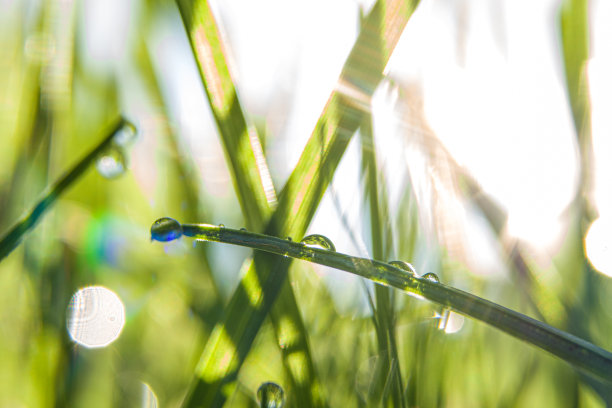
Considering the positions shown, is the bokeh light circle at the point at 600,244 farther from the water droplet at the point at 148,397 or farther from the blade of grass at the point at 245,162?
the water droplet at the point at 148,397

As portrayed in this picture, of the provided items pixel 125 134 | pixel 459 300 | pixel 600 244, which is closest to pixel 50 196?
pixel 125 134

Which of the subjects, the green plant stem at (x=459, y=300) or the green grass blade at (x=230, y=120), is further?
the green grass blade at (x=230, y=120)

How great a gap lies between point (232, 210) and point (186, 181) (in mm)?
125

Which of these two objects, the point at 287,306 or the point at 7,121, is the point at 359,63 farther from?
the point at 7,121

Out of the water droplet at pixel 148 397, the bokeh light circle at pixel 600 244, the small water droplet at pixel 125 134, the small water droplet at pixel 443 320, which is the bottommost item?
the water droplet at pixel 148 397

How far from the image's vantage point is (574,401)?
1.52 ft

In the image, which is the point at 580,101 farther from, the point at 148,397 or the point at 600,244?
the point at 148,397

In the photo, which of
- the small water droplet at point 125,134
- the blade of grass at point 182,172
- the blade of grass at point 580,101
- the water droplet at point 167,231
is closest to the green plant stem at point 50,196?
the small water droplet at point 125,134

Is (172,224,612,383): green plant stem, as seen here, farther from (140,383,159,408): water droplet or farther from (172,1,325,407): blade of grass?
(140,383,159,408): water droplet

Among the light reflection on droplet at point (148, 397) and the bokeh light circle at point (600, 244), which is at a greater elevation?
the bokeh light circle at point (600, 244)

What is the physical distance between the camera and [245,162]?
39 cm

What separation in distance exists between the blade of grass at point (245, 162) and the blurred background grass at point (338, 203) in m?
0.04

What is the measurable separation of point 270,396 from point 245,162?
0.66 ft

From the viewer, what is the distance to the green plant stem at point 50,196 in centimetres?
43
